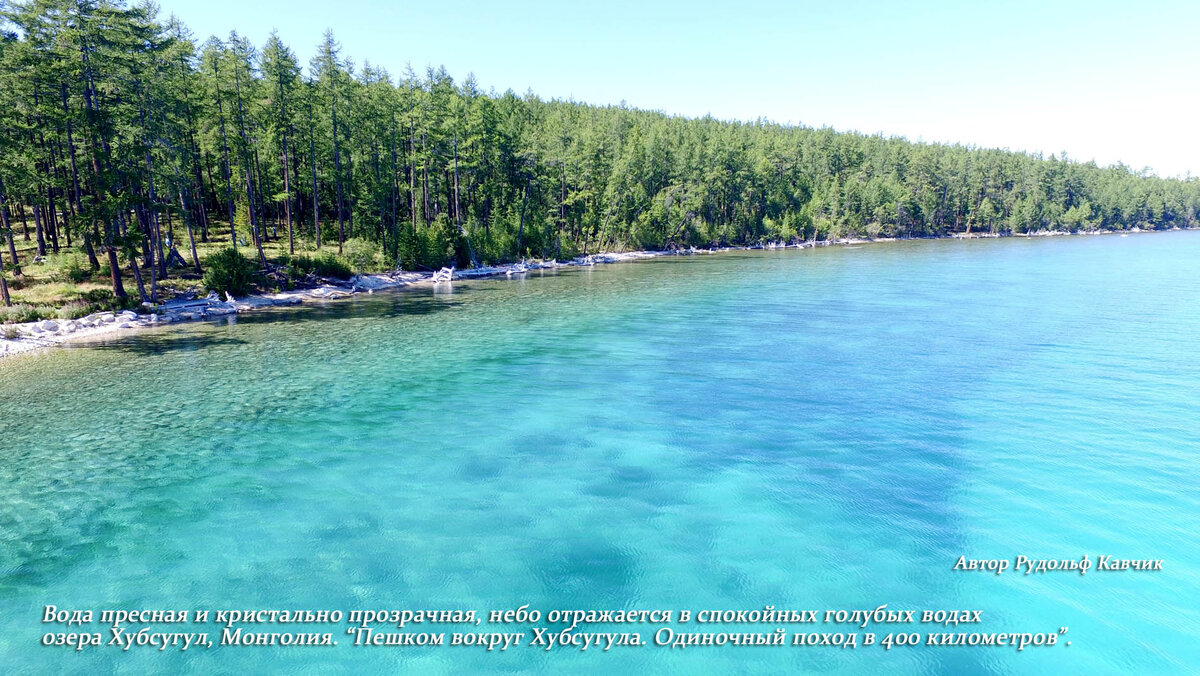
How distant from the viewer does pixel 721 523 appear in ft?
42.7

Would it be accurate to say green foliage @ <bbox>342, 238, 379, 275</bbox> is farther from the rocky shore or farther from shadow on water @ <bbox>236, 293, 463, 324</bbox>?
shadow on water @ <bbox>236, 293, 463, 324</bbox>

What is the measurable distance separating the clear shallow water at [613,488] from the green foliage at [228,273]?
15.8m

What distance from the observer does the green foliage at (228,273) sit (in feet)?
151

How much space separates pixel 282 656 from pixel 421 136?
7390 centimetres

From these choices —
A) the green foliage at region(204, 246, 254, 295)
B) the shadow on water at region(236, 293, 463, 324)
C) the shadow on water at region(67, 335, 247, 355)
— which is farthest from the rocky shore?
the shadow on water at region(236, 293, 463, 324)

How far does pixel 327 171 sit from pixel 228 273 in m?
16.7

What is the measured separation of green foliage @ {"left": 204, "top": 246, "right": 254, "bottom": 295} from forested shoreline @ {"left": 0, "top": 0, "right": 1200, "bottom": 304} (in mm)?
2498

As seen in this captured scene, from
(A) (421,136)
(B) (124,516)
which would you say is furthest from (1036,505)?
(A) (421,136)

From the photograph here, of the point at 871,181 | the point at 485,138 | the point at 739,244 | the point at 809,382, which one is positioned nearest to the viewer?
the point at 809,382

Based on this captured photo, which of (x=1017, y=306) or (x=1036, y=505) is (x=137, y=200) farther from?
(x=1017, y=306)

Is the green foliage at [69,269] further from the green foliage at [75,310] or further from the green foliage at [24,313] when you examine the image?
the green foliage at [24,313]

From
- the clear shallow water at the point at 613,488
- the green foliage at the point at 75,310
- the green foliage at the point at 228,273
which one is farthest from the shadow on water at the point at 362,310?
the clear shallow water at the point at 613,488

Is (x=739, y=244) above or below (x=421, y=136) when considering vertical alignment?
below

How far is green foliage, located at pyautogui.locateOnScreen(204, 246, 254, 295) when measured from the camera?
46.0 meters
